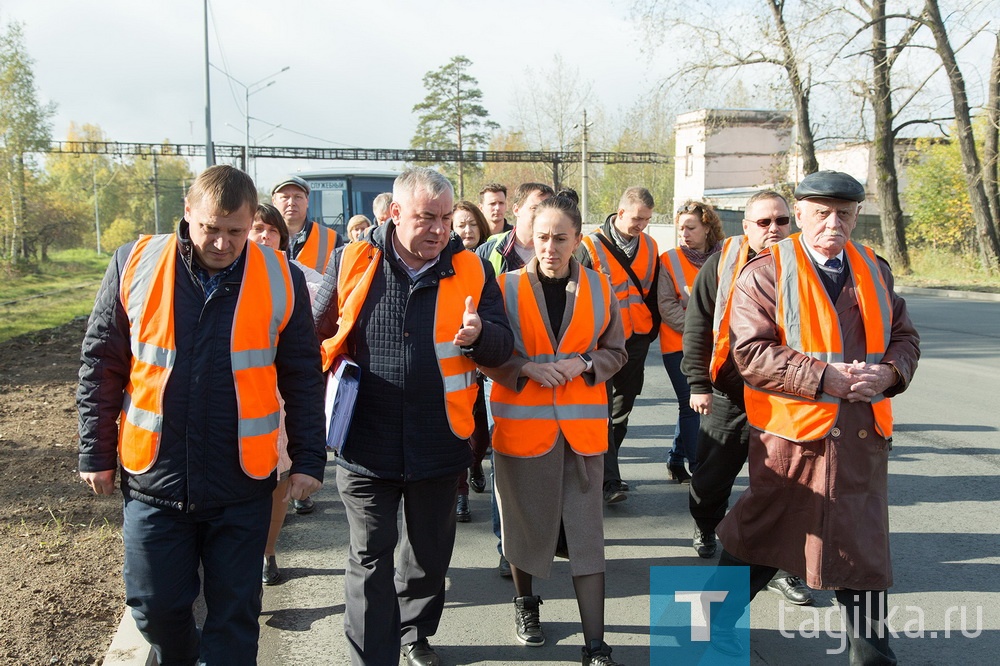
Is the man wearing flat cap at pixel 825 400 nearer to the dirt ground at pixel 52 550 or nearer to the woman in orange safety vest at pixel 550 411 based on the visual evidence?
the woman in orange safety vest at pixel 550 411

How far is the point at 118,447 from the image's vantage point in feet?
9.86

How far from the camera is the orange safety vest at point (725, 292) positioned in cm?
396

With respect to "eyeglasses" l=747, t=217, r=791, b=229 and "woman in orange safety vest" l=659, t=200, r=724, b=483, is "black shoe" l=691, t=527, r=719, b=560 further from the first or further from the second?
"eyeglasses" l=747, t=217, r=791, b=229

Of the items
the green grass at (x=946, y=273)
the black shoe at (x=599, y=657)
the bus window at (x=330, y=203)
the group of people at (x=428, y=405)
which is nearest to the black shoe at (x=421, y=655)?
the group of people at (x=428, y=405)

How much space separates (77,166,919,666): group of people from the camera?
2.88 metres

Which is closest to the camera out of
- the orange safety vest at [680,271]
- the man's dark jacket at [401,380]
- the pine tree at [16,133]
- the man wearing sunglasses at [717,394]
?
→ the man's dark jacket at [401,380]

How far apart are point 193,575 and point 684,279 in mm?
3964

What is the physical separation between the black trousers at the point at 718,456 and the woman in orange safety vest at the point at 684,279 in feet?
3.86

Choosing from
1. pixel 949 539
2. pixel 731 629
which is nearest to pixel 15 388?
pixel 731 629

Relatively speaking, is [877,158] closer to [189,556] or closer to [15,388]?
[15,388]

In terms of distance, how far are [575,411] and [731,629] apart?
115 cm

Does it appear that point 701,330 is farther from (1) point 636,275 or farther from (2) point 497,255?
(1) point 636,275

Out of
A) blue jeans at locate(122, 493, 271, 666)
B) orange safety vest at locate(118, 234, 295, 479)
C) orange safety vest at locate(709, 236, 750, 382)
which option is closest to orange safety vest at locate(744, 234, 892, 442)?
orange safety vest at locate(709, 236, 750, 382)

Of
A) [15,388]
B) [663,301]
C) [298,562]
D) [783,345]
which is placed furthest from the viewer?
[15,388]
